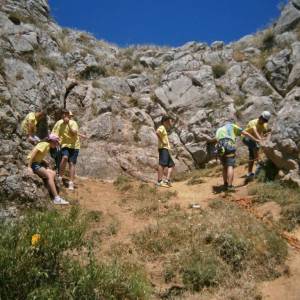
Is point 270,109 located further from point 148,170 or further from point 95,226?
point 95,226

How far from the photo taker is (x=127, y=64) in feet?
69.1

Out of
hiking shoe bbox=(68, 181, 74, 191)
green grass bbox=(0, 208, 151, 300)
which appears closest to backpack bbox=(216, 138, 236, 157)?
hiking shoe bbox=(68, 181, 74, 191)

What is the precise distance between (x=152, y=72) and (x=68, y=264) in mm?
16082

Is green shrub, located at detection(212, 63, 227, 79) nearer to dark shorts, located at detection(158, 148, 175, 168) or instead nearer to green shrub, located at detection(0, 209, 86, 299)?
dark shorts, located at detection(158, 148, 175, 168)

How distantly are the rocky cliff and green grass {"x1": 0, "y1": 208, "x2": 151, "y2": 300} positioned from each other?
4038 mm

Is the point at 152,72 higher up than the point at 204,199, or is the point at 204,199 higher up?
the point at 152,72

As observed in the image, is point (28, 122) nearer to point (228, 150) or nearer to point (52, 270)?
point (228, 150)

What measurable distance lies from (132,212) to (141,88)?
34.9 ft

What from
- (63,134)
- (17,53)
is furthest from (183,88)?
(63,134)

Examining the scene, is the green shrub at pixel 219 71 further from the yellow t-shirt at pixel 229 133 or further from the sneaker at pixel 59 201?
the sneaker at pixel 59 201

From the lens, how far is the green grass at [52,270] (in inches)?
193

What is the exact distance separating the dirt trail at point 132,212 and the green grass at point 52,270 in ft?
3.23

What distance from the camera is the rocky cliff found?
13.0 metres

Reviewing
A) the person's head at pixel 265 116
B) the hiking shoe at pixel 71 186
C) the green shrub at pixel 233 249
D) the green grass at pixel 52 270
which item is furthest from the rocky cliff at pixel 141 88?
the green grass at pixel 52 270
